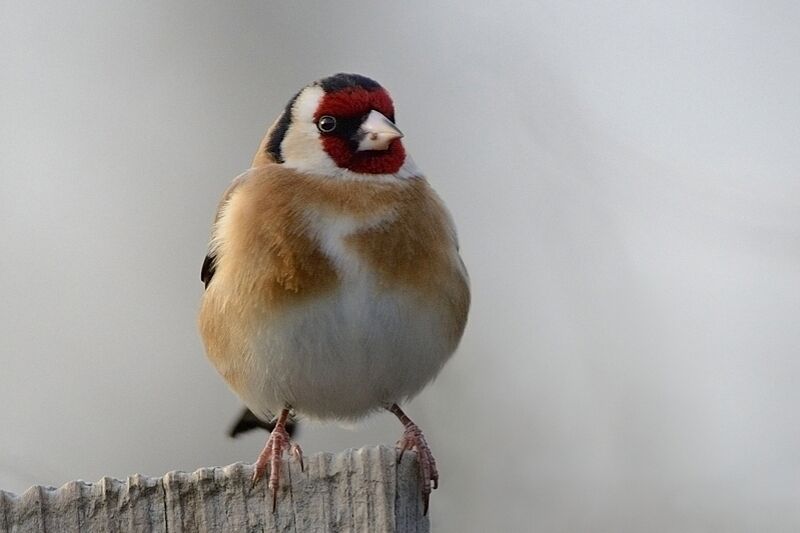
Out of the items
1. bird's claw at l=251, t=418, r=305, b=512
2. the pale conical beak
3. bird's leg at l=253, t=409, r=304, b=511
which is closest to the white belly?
the pale conical beak

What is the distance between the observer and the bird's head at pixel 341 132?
3777 mm

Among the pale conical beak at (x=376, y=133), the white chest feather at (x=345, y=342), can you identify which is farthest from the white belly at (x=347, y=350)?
the pale conical beak at (x=376, y=133)

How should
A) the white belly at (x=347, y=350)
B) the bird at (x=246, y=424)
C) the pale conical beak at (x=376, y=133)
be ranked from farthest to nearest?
the bird at (x=246, y=424)
the pale conical beak at (x=376, y=133)
the white belly at (x=347, y=350)

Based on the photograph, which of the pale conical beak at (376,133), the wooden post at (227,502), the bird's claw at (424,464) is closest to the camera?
the wooden post at (227,502)

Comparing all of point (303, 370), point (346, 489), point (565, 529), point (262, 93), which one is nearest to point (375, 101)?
point (303, 370)

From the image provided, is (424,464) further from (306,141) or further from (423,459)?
(306,141)

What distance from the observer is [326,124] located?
3910 mm

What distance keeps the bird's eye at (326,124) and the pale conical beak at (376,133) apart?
10 centimetres

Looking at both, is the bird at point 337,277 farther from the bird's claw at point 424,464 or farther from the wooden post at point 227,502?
the wooden post at point 227,502

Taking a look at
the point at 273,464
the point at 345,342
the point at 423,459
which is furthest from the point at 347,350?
the point at 273,464

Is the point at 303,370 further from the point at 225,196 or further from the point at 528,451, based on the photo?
the point at 528,451

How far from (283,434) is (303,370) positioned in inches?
18.7

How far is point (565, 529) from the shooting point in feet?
17.1

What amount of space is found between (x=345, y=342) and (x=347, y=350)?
1.2 inches
